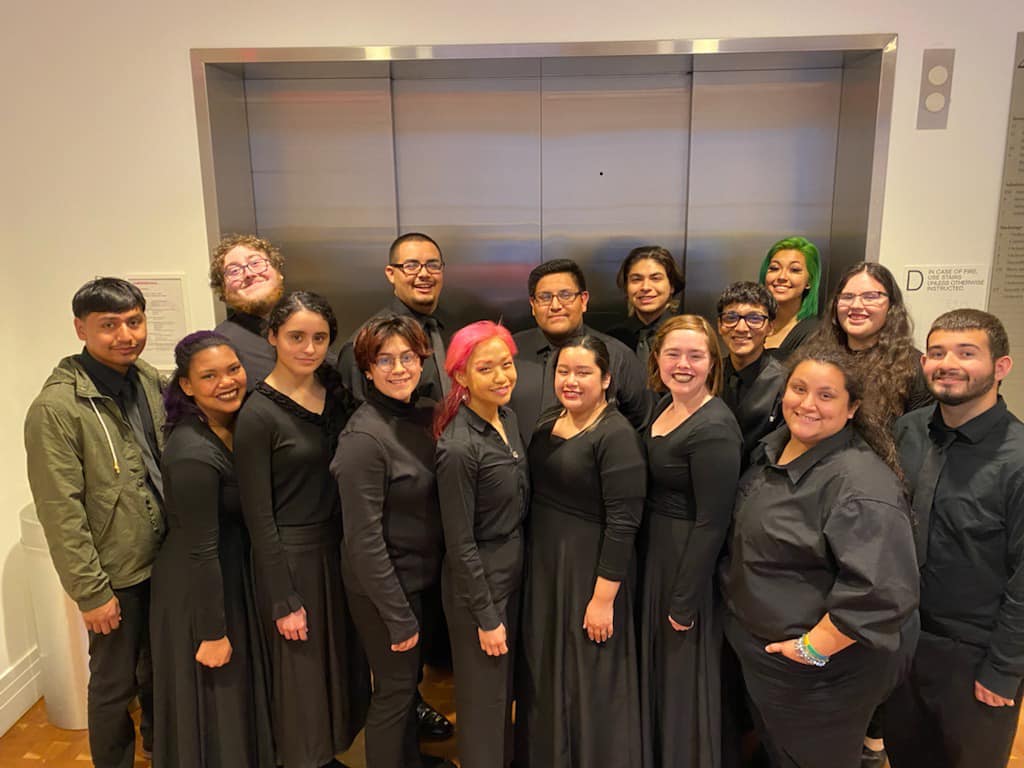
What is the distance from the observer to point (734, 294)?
2.30m

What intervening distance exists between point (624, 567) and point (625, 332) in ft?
4.75

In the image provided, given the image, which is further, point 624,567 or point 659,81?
point 659,81

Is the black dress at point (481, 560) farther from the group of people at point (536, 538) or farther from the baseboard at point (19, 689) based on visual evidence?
the baseboard at point (19, 689)

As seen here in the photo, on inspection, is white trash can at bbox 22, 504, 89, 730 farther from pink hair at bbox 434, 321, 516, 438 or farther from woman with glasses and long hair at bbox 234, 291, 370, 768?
pink hair at bbox 434, 321, 516, 438

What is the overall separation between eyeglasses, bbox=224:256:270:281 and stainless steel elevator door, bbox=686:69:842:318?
1.98m

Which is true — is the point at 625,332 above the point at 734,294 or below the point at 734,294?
below

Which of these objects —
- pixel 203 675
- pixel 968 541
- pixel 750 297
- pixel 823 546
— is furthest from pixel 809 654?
pixel 203 675

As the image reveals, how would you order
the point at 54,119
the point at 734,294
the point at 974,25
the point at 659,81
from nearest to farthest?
the point at 734,294 → the point at 974,25 → the point at 54,119 → the point at 659,81

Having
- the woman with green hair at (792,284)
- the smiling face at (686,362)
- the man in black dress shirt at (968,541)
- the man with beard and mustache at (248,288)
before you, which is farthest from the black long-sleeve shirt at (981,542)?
the man with beard and mustache at (248,288)

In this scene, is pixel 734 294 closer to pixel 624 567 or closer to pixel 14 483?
pixel 624 567

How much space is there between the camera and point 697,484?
2.03 m

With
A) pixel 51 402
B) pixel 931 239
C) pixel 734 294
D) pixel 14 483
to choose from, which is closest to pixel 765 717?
pixel 734 294

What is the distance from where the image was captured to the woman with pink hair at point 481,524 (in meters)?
2.07

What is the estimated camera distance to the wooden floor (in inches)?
107
